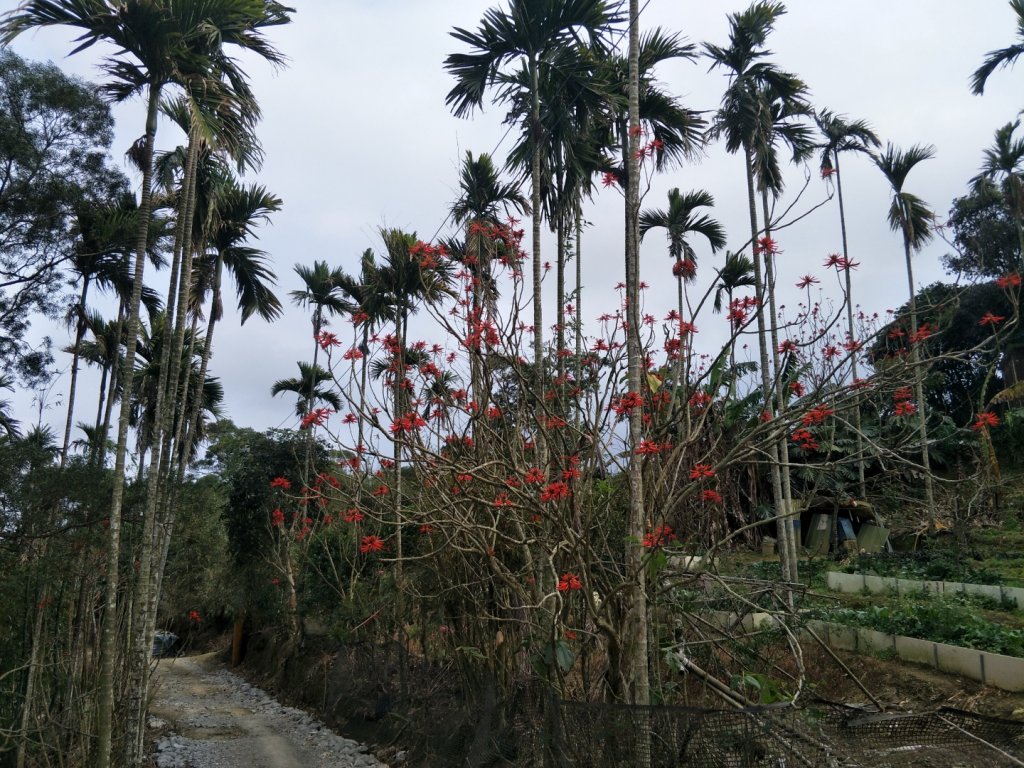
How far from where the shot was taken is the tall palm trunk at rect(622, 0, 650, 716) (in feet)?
15.3

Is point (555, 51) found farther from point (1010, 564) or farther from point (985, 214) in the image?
point (985, 214)

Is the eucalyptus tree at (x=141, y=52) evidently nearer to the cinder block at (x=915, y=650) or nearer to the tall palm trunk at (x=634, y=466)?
the tall palm trunk at (x=634, y=466)

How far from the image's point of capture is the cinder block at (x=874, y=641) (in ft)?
29.6

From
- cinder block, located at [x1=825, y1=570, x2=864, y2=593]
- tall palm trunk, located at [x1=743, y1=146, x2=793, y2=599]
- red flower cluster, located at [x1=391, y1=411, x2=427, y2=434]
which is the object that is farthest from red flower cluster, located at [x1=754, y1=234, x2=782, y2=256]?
cinder block, located at [x1=825, y1=570, x2=864, y2=593]

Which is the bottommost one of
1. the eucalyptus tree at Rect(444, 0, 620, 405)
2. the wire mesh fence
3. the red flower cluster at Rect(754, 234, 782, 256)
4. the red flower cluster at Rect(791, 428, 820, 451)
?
the wire mesh fence

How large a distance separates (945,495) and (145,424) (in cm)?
2000

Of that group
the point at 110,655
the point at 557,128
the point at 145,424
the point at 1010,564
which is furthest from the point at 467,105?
the point at 145,424

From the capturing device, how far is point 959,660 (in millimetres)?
8164

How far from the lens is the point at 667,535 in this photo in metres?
5.30

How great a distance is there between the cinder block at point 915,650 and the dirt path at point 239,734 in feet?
21.3

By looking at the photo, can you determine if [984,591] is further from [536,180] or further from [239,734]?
[239,734]

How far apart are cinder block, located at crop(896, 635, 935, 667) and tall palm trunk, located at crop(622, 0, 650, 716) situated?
519cm

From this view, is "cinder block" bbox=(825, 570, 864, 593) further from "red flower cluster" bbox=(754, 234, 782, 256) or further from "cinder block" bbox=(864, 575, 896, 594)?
"red flower cluster" bbox=(754, 234, 782, 256)

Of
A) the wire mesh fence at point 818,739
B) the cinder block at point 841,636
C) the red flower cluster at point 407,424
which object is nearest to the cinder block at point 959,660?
the cinder block at point 841,636
